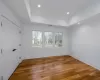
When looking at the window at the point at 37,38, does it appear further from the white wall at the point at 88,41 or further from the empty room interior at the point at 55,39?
the white wall at the point at 88,41

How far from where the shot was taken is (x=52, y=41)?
5.56 metres

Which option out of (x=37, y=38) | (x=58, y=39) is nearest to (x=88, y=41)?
(x=58, y=39)

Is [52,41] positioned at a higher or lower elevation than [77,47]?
higher

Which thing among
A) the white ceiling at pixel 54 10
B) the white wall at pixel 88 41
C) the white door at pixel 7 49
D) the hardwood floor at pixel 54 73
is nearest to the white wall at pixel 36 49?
the white ceiling at pixel 54 10

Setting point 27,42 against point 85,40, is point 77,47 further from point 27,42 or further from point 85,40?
point 27,42

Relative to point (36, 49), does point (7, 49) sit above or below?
above

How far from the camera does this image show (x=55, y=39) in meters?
5.70

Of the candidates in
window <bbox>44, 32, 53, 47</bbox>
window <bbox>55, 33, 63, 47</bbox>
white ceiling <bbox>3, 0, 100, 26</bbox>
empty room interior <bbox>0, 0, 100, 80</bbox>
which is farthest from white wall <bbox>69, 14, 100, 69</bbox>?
window <bbox>44, 32, 53, 47</bbox>

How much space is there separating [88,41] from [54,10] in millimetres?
Result: 2607

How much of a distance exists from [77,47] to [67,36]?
1.47 metres

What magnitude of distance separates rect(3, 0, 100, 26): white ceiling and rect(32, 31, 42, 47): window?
39.9 inches

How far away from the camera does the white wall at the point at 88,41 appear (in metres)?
3.37

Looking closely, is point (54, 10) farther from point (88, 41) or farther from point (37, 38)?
point (88, 41)

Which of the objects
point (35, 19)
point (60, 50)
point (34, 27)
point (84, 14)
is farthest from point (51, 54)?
point (84, 14)
